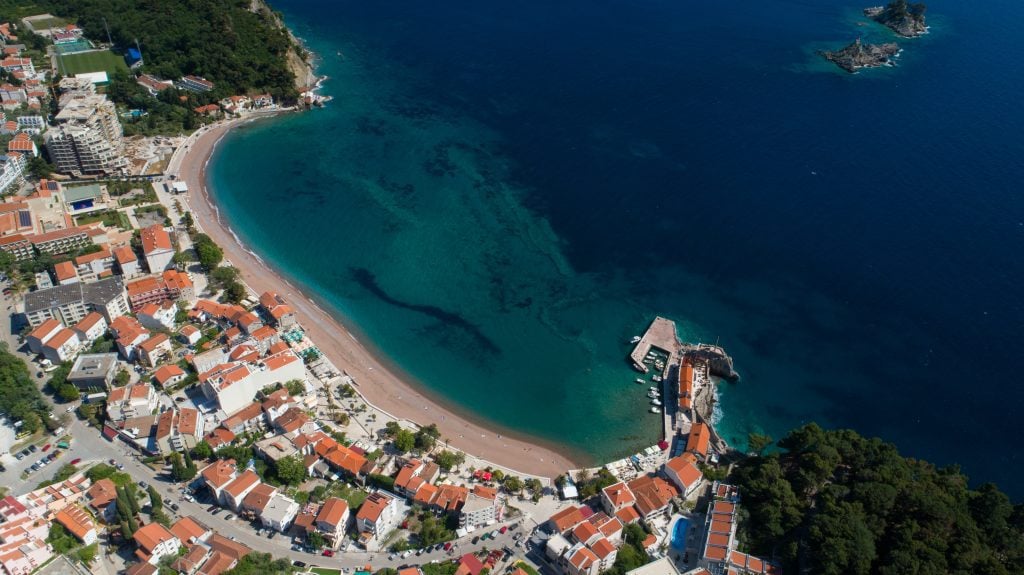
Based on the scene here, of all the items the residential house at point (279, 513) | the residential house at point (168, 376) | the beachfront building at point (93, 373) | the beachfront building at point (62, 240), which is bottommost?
the residential house at point (279, 513)

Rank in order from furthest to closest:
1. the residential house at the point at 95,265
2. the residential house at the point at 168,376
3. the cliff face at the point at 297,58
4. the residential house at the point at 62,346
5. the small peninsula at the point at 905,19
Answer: the small peninsula at the point at 905,19 → the cliff face at the point at 297,58 → the residential house at the point at 95,265 → the residential house at the point at 62,346 → the residential house at the point at 168,376

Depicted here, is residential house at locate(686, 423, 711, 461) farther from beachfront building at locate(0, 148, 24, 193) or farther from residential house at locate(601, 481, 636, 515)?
beachfront building at locate(0, 148, 24, 193)

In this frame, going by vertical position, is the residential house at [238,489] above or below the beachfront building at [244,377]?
below

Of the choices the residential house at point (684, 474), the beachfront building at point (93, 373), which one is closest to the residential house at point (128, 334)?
the beachfront building at point (93, 373)

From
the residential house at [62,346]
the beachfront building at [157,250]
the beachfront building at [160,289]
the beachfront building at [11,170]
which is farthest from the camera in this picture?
the beachfront building at [11,170]

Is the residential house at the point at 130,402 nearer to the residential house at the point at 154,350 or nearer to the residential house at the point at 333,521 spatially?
the residential house at the point at 154,350

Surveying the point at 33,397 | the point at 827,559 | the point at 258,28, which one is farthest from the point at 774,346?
the point at 258,28
